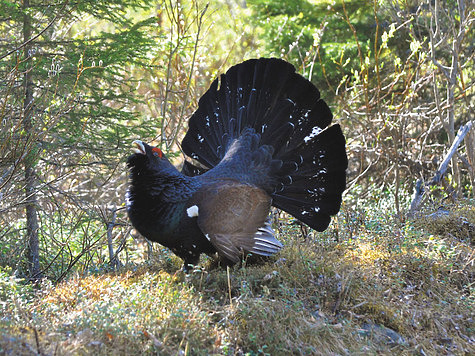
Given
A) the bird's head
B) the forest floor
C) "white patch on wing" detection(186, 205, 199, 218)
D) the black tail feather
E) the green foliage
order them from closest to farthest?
the forest floor, "white patch on wing" detection(186, 205, 199, 218), the bird's head, the black tail feather, the green foliage

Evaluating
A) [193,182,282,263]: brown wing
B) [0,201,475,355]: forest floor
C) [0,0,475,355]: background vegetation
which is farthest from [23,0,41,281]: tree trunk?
[193,182,282,263]: brown wing

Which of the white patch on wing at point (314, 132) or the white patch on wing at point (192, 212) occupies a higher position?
the white patch on wing at point (314, 132)

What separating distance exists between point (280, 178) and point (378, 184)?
5.28 meters

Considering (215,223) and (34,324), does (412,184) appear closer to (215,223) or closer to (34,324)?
(215,223)

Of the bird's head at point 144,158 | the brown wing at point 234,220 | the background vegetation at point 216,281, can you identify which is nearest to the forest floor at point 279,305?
the background vegetation at point 216,281

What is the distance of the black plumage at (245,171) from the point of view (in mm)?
4676

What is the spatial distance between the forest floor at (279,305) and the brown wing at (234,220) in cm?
→ 26

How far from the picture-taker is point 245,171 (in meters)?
5.55

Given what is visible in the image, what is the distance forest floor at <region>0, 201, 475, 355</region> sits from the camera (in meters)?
3.46

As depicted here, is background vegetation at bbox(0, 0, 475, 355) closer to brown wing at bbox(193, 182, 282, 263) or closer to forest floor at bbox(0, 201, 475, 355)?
forest floor at bbox(0, 201, 475, 355)

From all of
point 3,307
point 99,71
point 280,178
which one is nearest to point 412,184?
point 280,178

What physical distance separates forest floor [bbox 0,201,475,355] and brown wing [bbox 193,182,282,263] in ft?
0.86

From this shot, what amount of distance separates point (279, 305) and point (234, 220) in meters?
1.07

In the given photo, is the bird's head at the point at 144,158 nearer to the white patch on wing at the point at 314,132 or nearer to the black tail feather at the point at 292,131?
the black tail feather at the point at 292,131
